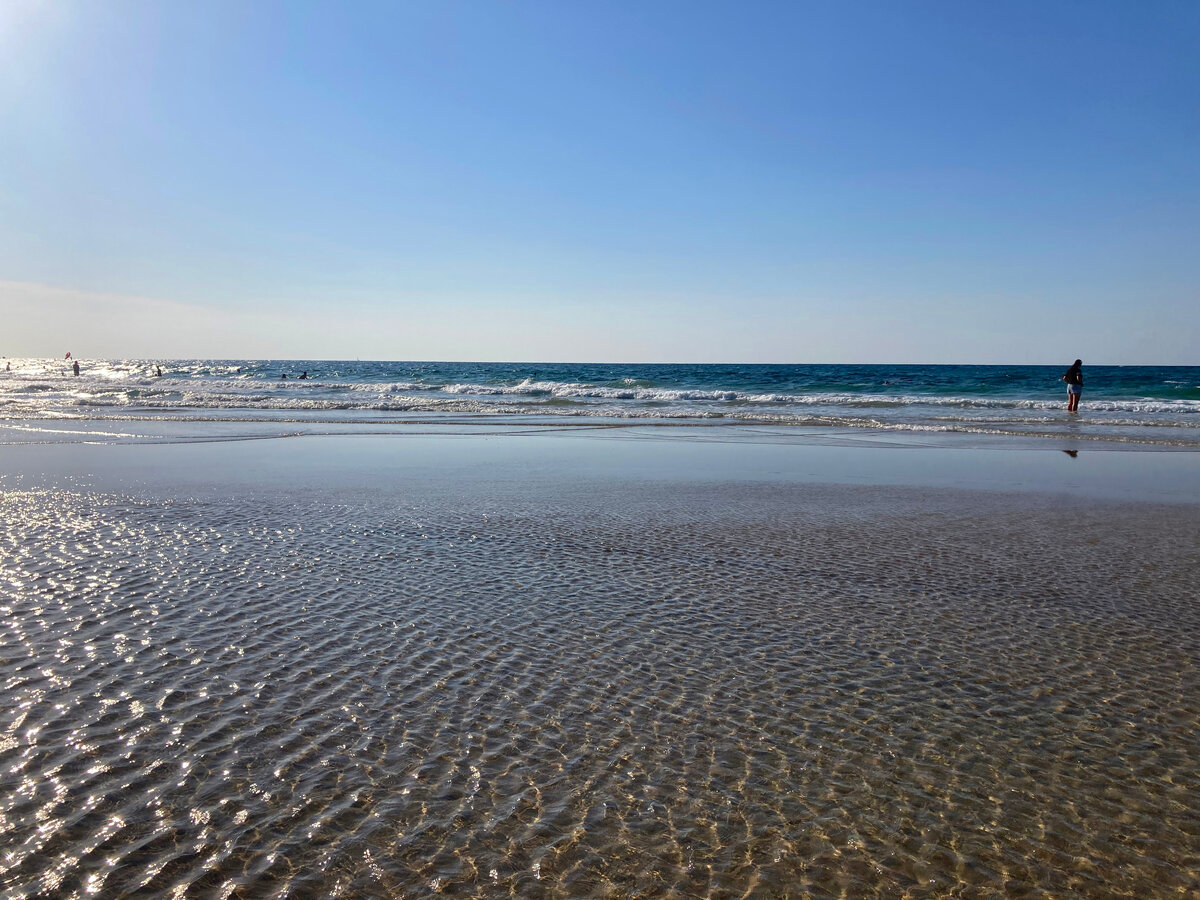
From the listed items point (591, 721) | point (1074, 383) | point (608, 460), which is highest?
point (1074, 383)

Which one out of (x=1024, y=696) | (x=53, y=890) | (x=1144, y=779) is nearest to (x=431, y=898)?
A: (x=53, y=890)

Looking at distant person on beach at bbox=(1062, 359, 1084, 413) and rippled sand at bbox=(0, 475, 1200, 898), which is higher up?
distant person on beach at bbox=(1062, 359, 1084, 413)

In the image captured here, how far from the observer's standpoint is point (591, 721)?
172 inches

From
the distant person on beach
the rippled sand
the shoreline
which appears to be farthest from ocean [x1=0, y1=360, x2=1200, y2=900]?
the distant person on beach

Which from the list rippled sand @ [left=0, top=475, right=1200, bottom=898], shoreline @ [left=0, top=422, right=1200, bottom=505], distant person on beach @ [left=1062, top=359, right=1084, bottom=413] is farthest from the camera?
distant person on beach @ [left=1062, top=359, right=1084, bottom=413]

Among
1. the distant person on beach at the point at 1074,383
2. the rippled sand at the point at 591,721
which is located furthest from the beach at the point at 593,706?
the distant person on beach at the point at 1074,383

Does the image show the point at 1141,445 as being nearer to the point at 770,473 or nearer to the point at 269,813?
the point at 770,473

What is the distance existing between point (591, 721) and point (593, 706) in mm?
189

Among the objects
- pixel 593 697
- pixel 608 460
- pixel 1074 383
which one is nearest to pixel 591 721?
pixel 593 697

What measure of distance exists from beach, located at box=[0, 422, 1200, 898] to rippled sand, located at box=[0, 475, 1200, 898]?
0.02m

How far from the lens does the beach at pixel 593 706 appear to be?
10.5ft

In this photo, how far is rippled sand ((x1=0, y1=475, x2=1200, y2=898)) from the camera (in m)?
3.17

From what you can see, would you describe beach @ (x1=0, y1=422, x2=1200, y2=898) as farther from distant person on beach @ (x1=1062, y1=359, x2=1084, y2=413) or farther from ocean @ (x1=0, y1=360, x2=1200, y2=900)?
distant person on beach @ (x1=1062, y1=359, x2=1084, y2=413)

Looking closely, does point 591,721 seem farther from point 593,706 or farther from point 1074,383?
point 1074,383
